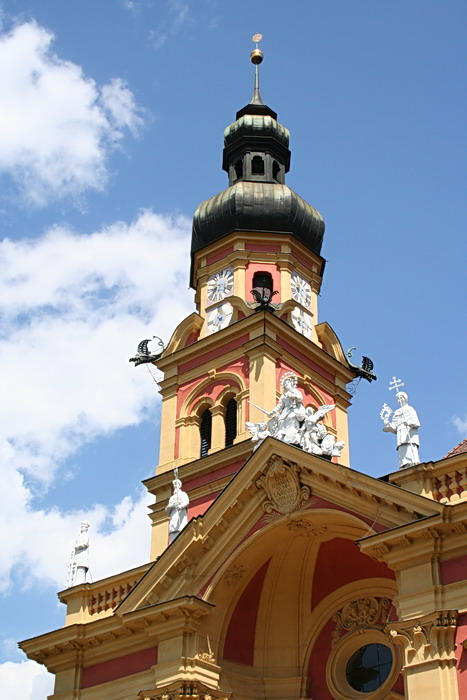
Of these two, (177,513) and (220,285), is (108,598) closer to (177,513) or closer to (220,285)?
(177,513)

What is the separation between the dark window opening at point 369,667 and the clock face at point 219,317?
436 inches

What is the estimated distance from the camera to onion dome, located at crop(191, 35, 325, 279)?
3134 centimetres

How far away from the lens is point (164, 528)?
27750 millimetres

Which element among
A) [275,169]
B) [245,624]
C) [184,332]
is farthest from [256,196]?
[245,624]

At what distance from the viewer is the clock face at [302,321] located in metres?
30.1

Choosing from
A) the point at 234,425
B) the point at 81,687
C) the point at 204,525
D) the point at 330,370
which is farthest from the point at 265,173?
the point at 81,687

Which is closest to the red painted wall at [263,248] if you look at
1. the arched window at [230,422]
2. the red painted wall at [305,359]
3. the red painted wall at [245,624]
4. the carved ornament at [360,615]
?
the red painted wall at [305,359]

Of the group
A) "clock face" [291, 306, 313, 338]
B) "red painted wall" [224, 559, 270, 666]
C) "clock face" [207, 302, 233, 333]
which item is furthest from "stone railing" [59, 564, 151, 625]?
"clock face" [291, 306, 313, 338]

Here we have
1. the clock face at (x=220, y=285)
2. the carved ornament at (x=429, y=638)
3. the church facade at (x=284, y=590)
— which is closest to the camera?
the carved ornament at (x=429, y=638)

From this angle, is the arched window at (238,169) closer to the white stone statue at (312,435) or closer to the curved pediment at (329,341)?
the curved pediment at (329,341)

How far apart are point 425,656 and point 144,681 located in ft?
20.1

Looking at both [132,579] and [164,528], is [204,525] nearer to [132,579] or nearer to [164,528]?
[132,579]

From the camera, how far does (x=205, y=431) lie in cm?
2872

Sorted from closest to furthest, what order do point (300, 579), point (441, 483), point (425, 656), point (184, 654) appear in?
point (425, 656) → point (441, 483) → point (184, 654) → point (300, 579)
